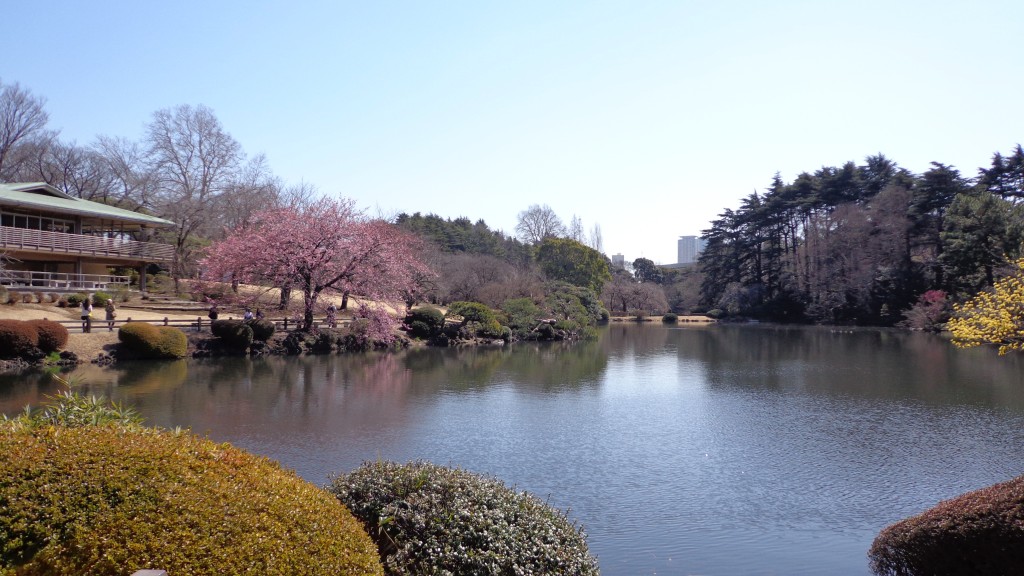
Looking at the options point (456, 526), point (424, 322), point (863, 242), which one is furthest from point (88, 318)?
point (863, 242)

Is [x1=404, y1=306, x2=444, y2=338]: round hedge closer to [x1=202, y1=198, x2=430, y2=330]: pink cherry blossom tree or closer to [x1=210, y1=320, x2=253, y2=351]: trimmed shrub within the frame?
[x1=202, y1=198, x2=430, y2=330]: pink cherry blossom tree

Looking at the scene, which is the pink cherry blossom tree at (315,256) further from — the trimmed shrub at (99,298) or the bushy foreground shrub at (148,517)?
the bushy foreground shrub at (148,517)

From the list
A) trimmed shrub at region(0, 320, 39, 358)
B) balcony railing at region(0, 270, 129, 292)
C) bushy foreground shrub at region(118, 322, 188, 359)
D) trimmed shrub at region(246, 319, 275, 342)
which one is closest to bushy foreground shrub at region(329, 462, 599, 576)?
trimmed shrub at region(0, 320, 39, 358)

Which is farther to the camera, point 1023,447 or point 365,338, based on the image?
point 365,338

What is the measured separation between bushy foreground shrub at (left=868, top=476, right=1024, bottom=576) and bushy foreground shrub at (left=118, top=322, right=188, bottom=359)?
22.8 metres

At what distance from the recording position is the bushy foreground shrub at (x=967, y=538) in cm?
517

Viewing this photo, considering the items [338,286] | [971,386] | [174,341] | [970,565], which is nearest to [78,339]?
[174,341]

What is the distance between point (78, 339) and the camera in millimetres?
22578

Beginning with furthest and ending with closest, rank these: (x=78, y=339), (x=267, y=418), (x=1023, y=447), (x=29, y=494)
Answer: (x=78, y=339), (x=267, y=418), (x=1023, y=447), (x=29, y=494)

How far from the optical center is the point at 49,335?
20.9m

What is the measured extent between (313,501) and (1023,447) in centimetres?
1286

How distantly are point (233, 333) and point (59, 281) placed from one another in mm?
12421

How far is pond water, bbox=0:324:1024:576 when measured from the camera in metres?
8.24

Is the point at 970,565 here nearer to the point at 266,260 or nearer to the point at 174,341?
the point at 174,341
